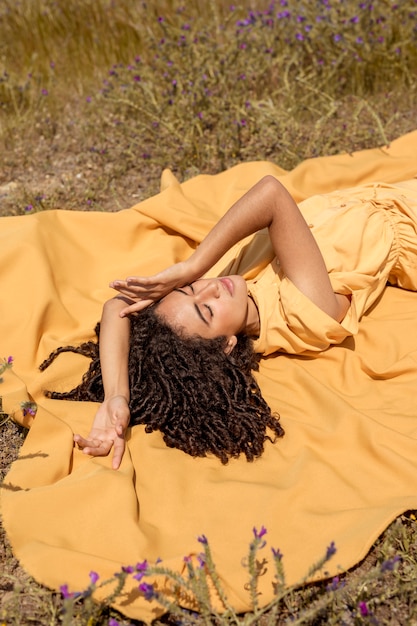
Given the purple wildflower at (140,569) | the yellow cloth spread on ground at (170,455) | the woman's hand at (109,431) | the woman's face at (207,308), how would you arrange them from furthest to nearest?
the woman's face at (207,308) → the woman's hand at (109,431) → the yellow cloth spread on ground at (170,455) → the purple wildflower at (140,569)

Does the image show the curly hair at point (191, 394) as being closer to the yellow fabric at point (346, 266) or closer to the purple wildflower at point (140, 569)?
the yellow fabric at point (346, 266)

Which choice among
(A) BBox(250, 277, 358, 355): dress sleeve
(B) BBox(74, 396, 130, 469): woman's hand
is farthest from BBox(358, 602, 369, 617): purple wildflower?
(A) BBox(250, 277, 358, 355): dress sleeve

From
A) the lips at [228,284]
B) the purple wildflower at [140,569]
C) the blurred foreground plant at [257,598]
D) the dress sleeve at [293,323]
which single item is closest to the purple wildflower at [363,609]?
the blurred foreground plant at [257,598]

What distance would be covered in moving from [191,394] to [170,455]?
0.29m

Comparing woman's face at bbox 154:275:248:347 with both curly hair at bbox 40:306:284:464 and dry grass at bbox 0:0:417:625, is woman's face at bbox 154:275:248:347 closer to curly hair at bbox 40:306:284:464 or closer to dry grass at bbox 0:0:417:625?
curly hair at bbox 40:306:284:464

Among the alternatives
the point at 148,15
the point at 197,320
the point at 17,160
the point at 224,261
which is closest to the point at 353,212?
the point at 224,261

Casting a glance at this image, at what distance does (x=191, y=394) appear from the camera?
2953 mm

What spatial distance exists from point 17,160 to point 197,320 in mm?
2723

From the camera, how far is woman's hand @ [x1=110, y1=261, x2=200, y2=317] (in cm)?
303

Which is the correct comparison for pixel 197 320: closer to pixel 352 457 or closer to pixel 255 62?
pixel 352 457

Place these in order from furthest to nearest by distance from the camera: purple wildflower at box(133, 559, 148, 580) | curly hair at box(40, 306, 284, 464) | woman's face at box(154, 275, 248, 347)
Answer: woman's face at box(154, 275, 248, 347), curly hair at box(40, 306, 284, 464), purple wildflower at box(133, 559, 148, 580)

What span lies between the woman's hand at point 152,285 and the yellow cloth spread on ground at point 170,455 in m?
0.42

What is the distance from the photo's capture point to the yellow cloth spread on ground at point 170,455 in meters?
2.43

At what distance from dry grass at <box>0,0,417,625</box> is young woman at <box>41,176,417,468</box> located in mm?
1448
